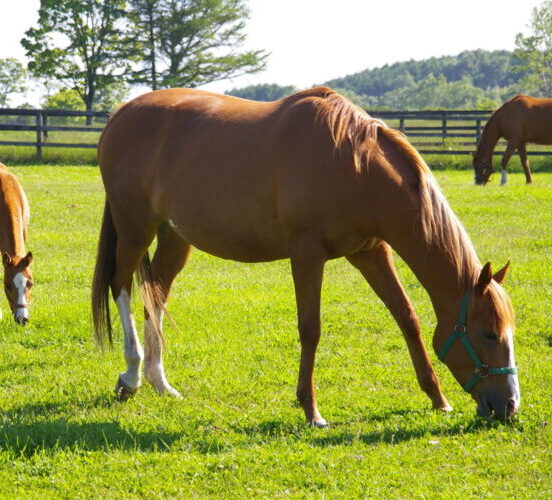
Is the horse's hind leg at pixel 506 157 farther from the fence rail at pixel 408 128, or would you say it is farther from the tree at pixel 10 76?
the tree at pixel 10 76

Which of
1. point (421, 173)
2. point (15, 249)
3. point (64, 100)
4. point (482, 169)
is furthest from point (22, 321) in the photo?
point (64, 100)

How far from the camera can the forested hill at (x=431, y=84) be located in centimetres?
10388

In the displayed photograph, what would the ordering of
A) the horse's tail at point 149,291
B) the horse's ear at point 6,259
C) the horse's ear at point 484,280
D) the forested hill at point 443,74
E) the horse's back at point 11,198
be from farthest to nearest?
the forested hill at point 443,74, the horse's back at point 11,198, the horse's ear at point 6,259, the horse's tail at point 149,291, the horse's ear at point 484,280

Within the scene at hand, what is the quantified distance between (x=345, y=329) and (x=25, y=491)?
3.59 m

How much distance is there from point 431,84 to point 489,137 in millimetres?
94586

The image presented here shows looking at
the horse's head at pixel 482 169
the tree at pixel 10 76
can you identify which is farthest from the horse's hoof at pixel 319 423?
the tree at pixel 10 76

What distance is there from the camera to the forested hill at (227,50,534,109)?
104 metres

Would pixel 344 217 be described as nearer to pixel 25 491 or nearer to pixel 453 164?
pixel 25 491

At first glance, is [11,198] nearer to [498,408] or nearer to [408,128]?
[498,408]

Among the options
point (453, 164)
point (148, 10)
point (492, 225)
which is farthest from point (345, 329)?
point (148, 10)

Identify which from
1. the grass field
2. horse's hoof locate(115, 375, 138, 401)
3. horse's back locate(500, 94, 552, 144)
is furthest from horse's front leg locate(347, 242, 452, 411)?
horse's back locate(500, 94, 552, 144)

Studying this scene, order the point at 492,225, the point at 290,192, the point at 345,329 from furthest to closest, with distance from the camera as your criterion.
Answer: the point at 492,225
the point at 345,329
the point at 290,192

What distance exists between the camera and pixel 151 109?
541 cm

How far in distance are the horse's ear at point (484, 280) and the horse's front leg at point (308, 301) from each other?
0.89 meters
